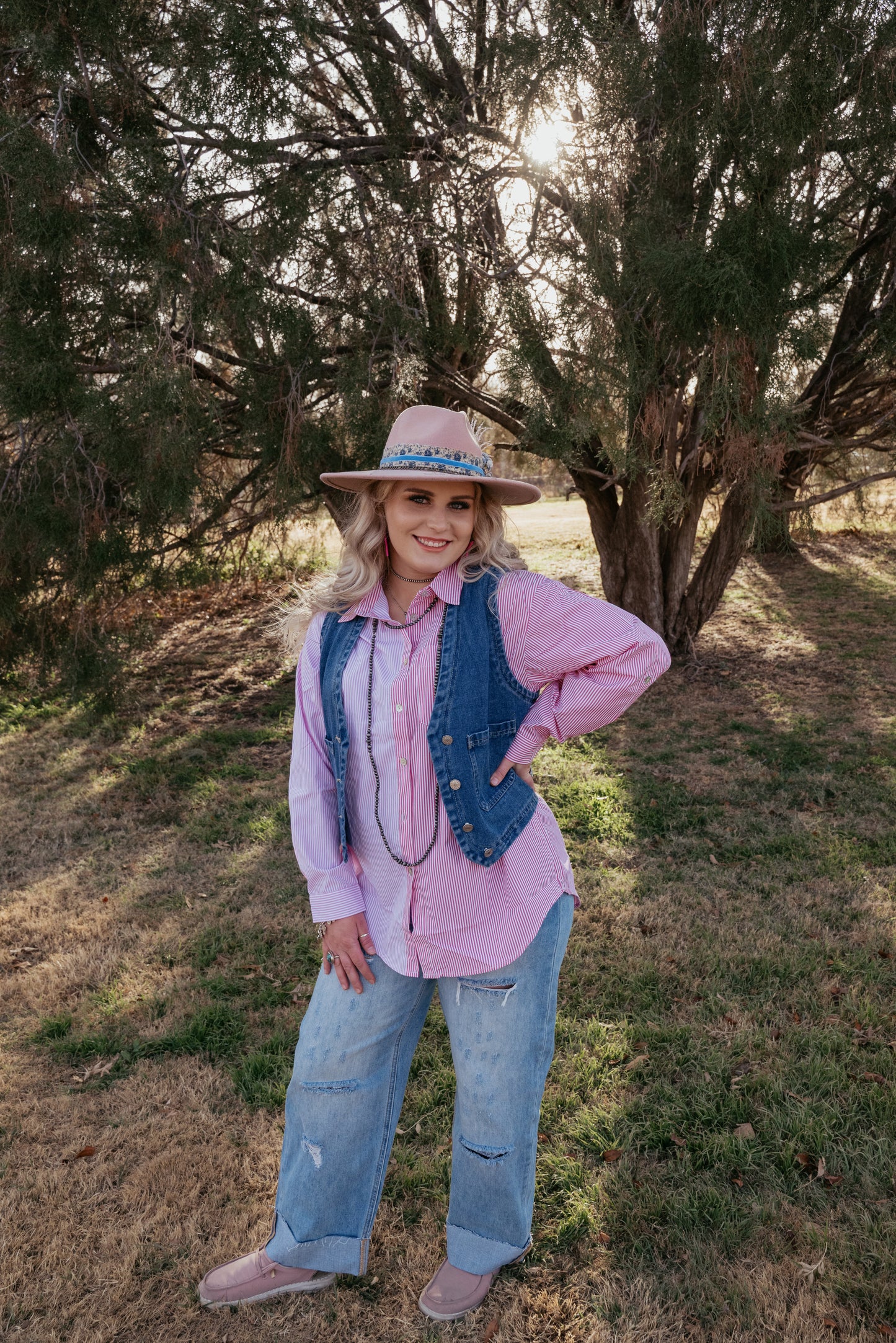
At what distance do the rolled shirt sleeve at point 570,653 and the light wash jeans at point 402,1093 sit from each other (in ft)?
1.45

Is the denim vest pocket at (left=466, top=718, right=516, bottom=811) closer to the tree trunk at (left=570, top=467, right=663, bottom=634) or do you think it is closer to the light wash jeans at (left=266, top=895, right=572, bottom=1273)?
the light wash jeans at (left=266, top=895, right=572, bottom=1273)

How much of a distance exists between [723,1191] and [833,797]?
341cm

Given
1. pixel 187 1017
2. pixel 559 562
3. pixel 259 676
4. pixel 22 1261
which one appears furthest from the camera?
pixel 559 562

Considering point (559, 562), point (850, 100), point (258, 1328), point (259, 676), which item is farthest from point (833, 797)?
point (559, 562)

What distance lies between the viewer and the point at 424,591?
87.5 inches

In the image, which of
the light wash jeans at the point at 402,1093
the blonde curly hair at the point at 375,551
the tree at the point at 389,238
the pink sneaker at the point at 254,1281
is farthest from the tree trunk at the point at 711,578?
the pink sneaker at the point at 254,1281

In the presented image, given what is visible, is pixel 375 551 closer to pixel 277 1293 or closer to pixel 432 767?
pixel 432 767

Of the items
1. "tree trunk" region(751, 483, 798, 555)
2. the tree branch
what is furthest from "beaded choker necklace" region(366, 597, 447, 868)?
the tree branch

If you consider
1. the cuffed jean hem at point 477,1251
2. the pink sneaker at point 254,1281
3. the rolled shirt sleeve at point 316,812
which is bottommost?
the pink sneaker at point 254,1281

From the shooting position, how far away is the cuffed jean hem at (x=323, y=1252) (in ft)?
7.87

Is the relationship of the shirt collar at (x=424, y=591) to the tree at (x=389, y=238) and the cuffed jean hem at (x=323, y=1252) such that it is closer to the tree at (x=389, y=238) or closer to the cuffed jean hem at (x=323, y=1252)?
the cuffed jean hem at (x=323, y=1252)

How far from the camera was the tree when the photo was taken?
479 cm

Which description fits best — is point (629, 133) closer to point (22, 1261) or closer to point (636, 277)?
point (636, 277)

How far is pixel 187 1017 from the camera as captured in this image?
3.75 meters
